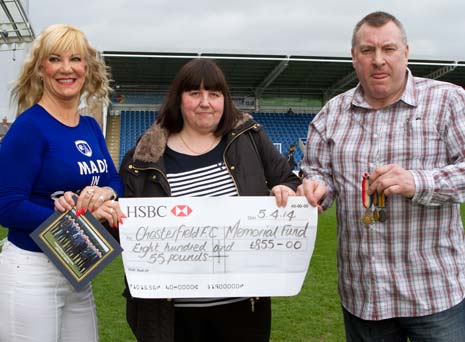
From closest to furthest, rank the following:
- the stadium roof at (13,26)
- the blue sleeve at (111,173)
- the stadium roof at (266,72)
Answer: the blue sleeve at (111,173) < the stadium roof at (13,26) < the stadium roof at (266,72)

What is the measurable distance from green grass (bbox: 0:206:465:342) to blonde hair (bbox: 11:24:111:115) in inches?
109

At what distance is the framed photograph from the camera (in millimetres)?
2154

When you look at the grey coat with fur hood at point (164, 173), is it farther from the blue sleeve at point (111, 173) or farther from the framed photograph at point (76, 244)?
the framed photograph at point (76, 244)

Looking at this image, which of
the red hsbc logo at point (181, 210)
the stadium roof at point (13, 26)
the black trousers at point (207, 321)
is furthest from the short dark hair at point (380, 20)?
the stadium roof at point (13, 26)

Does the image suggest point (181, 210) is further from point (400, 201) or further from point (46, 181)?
point (400, 201)

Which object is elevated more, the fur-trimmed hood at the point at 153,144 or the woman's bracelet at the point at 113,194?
the fur-trimmed hood at the point at 153,144

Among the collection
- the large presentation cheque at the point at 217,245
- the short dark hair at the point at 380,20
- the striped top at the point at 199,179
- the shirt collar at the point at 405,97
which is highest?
the short dark hair at the point at 380,20

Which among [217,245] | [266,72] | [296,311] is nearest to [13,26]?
[266,72]

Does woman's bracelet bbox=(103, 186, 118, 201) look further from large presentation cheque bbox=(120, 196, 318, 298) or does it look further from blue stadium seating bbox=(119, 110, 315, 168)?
blue stadium seating bbox=(119, 110, 315, 168)

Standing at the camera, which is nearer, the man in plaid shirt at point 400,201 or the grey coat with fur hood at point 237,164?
the man in plaid shirt at point 400,201

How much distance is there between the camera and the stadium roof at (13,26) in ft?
63.2

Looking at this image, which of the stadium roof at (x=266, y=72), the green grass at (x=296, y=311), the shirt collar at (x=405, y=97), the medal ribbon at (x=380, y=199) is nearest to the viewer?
the medal ribbon at (x=380, y=199)

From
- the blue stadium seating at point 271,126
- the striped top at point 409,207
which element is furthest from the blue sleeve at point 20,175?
the blue stadium seating at point 271,126

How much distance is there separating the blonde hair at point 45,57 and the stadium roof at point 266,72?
69.0 ft
